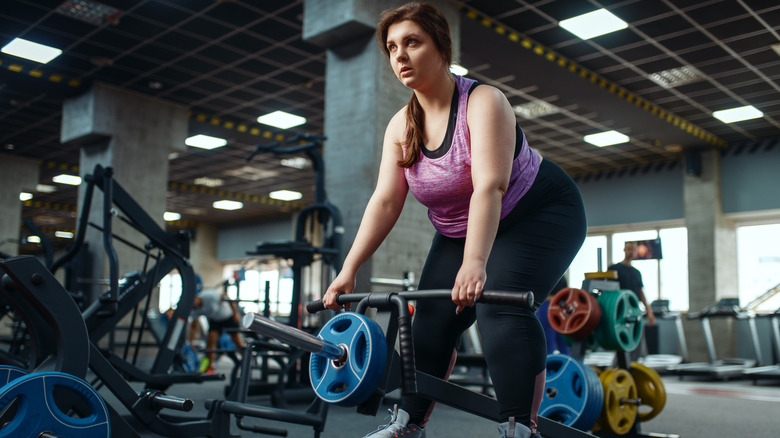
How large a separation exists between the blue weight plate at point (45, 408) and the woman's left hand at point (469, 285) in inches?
50.6

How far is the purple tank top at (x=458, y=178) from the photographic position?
1443mm

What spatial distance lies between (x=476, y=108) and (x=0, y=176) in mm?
12618

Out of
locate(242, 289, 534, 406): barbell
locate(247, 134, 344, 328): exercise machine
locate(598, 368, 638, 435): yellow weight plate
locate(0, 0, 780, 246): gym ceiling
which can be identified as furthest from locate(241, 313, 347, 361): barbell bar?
locate(0, 0, 780, 246): gym ceiling

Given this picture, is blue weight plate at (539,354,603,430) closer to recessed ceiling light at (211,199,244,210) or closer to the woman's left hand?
the woman's left hand

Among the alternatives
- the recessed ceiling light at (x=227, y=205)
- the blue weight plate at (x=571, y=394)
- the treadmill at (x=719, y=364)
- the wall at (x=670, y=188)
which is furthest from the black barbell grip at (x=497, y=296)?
the recessed ceiling light at (x=227, y=205)

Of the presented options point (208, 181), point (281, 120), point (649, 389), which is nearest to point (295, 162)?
point (281, 120)

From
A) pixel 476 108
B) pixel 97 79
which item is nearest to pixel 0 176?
pixel 97 79

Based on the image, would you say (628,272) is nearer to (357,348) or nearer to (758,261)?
(357,348)

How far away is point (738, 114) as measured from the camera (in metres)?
9.56

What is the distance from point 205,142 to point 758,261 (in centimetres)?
949

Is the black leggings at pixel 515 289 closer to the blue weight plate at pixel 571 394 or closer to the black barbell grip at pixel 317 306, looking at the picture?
the black barbell grip at pixel 317 306

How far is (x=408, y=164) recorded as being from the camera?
151 centimetres

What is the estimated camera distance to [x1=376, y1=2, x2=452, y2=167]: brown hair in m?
1.42

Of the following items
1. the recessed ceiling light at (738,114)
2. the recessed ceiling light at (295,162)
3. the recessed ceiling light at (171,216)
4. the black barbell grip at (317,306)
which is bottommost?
the black barbell grip at (317,306)
